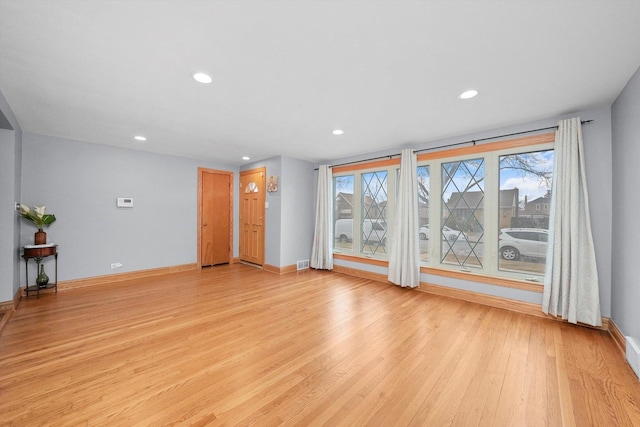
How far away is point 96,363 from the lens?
2.06 metres

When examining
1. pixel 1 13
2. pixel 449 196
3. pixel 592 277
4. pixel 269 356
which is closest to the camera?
pixel 1 13

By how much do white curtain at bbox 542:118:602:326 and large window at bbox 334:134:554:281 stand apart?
26cm

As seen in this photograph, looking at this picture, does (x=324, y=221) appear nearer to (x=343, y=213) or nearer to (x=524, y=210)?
(x=343, y=213)

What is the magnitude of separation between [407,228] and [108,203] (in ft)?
17.5

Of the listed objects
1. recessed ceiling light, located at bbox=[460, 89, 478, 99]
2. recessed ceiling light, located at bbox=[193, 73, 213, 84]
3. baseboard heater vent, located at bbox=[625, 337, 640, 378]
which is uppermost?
recessed ceiling light, located at bbox=[460, 89, 478, 99]

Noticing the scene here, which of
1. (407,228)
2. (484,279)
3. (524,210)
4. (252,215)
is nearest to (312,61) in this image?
(407,228)

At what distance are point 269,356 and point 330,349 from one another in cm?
56

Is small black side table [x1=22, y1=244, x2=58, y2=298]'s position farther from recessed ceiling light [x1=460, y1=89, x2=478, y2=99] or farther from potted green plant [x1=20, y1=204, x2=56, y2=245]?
recessed ceiling light [x1=460, y1=89, x2=478, y2=99]

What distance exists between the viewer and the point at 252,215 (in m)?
5.94

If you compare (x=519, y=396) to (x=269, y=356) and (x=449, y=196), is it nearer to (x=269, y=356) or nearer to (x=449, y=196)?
(x=269, y=356)

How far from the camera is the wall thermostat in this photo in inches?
179

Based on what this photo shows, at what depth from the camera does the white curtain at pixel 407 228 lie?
4145 mm

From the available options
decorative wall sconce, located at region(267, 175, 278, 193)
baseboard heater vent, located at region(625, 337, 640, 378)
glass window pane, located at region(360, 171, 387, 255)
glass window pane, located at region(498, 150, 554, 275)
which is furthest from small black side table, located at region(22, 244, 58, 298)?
baseboard heater vent, located at region(625, 337, 640, 378)

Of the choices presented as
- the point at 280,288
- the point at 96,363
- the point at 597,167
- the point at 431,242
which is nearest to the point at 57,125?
the point at 96,363
